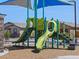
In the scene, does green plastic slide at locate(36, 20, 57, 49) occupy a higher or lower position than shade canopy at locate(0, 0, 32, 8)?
lower

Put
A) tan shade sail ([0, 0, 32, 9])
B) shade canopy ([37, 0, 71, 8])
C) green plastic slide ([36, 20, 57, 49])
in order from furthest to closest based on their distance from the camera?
tan shade sail ([0, 0, 32, 9]) < shade canopy ([37, 0, 71, 8]) < green plastic slide ([36, 20, 57, 49])

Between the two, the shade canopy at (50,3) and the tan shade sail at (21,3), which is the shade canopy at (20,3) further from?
the shade canopy at (50,3)

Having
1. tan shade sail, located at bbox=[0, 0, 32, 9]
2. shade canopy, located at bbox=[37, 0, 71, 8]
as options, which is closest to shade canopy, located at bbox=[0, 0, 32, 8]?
tan shade sail, located at bbox=[0, 0, 32, 9]

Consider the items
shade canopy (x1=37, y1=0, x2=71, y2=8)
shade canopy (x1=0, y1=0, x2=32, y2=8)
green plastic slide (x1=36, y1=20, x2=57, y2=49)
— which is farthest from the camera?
shade canopy (x1=0, y1=0, x2=32, y2=8)

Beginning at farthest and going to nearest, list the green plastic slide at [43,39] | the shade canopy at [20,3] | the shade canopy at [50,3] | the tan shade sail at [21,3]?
1. the tan shade sail at [21,3]
2. the shade canopy at [20,3]
3. the shade canopy at [50,3]
4. the green plastic slide at [43,39]

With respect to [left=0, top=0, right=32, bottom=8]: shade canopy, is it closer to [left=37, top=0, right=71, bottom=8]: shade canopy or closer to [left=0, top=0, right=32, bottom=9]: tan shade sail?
[left=0, top=0, right=32, bottom=9]: tan shade sail

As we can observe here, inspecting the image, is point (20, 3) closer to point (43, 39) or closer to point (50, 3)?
point (50, 3)

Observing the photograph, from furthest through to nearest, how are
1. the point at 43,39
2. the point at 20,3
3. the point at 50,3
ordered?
the point at 50,3 → the point at 20,3 → the point at 43,39

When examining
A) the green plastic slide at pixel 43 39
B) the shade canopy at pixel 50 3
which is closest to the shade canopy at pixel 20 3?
the shade canopy at pixel 50 3

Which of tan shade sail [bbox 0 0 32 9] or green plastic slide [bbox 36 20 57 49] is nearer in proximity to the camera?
green plastic slide [bbox 36 20 57 49]

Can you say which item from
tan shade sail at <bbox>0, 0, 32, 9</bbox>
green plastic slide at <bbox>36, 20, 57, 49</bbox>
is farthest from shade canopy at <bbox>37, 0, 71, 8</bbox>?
green plastic slide at <bbox>36, 20, 57, 49</bbox>

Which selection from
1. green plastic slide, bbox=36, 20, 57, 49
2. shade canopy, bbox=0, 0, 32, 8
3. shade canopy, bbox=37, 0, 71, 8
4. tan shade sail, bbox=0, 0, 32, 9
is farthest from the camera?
tan shade sail, bbox=0, 0, 32, 9

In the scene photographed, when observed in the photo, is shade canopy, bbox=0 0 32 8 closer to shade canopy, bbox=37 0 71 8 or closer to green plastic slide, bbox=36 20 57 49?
Result: shade canopy, bbox=37 0 71 8

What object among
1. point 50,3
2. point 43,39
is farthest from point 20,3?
point 43,39
